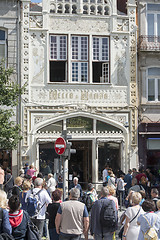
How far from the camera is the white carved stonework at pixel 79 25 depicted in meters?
23.0

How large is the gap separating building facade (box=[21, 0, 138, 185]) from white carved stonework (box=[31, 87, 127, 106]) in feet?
0.17

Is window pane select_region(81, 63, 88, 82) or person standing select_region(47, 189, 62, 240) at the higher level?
window pane select_region(81, 63, 88, 82)

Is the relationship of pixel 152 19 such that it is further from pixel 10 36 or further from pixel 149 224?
pixel 149 224

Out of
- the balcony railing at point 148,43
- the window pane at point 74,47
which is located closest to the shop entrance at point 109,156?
the window pane at point 74,47

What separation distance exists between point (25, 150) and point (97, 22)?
7934 mm

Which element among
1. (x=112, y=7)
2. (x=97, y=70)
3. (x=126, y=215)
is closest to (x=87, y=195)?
(x=126, y=215)

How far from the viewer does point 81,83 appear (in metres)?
22.8

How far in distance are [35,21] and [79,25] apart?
2364mm

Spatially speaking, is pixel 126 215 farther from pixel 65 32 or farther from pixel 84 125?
pixel 65 32

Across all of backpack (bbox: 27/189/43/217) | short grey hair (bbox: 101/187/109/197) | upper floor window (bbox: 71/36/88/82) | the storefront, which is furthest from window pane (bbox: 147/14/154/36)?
short grey hair (bbox: 101/187/109/197)

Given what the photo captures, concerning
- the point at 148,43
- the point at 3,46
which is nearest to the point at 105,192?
the point at 3,46

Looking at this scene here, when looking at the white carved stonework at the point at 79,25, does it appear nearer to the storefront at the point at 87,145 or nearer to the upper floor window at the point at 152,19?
the upper floor window at the point at 152,19

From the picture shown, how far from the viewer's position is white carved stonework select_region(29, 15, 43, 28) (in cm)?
2286

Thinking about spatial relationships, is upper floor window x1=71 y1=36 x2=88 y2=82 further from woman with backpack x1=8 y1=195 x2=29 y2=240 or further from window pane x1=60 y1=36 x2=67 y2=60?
woman with backpack x1=8 y1=195 x2=29 y2=240
